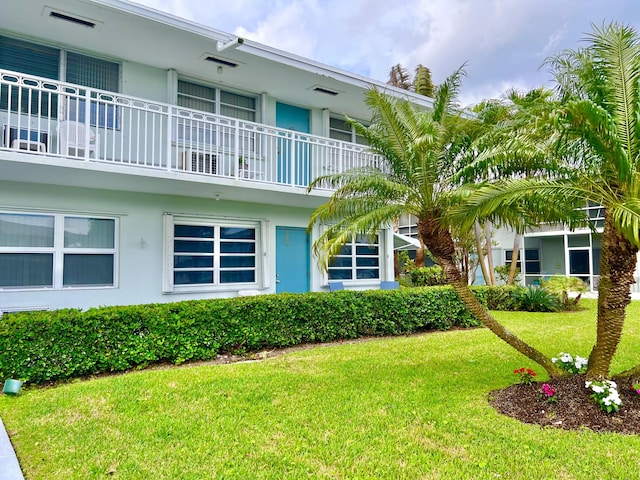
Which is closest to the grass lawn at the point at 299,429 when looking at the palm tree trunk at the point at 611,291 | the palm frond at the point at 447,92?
Result: the palm tree trunk at the point at 611,291

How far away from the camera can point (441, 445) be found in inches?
180

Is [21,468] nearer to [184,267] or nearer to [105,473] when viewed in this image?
[105,473]

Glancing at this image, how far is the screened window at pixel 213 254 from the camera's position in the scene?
1111cm

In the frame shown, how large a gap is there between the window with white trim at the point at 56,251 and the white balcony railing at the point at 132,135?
1.52 meters

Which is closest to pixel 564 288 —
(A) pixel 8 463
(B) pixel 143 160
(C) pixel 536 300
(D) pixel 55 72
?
(C) pixel 536 300

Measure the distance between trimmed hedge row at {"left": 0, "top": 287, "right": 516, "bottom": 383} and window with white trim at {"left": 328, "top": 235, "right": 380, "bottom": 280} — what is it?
115 inches

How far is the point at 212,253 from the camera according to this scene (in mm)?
11578

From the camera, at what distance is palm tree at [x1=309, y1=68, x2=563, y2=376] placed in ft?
21.8

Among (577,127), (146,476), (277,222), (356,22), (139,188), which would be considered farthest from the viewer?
(356,22)

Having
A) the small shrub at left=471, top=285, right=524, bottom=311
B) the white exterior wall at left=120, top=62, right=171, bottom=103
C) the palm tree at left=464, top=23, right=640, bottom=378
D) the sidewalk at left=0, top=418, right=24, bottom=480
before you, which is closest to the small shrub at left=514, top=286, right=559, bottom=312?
the small shrub at left=471, top=285, right=524, bottom=311

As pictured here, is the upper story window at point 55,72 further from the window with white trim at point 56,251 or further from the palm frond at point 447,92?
the palm frond at point 447,92

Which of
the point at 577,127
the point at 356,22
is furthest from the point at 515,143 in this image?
the point at 356,22

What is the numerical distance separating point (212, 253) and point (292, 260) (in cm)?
245

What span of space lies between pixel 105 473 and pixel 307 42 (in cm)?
2290
